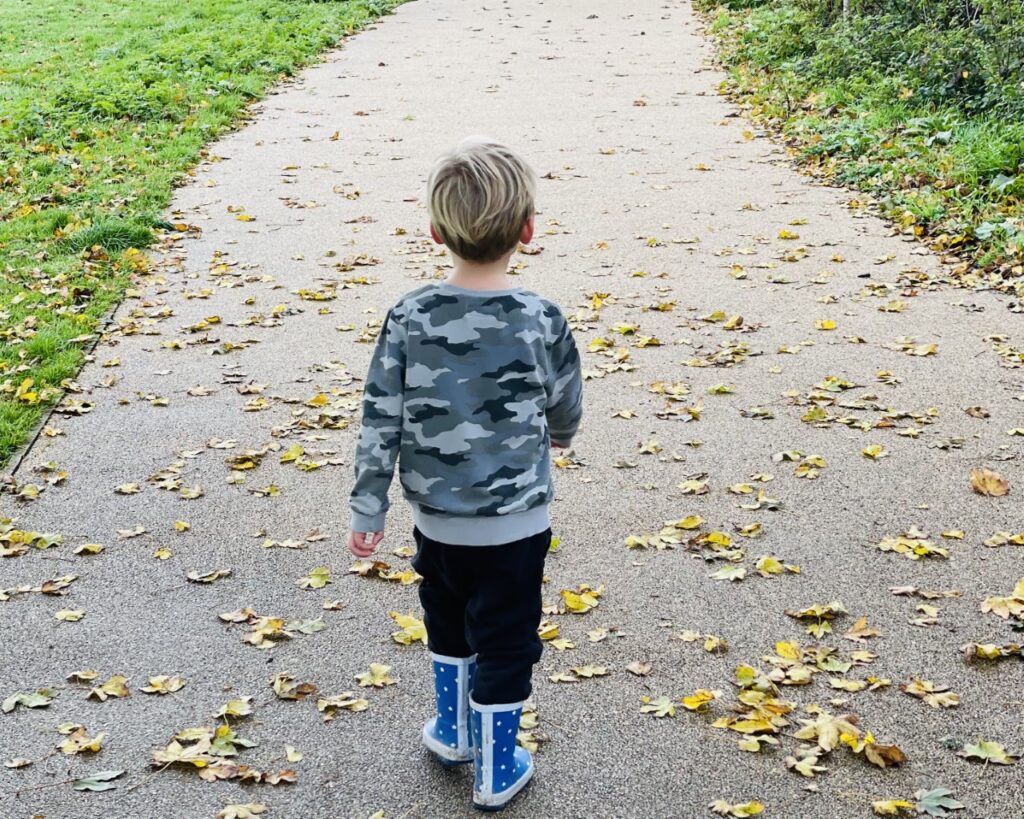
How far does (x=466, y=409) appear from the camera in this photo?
266 centimetres

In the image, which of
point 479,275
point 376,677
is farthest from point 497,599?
point 376,677

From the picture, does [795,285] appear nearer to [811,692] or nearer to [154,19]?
[811,692]

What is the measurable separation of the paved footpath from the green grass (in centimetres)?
35

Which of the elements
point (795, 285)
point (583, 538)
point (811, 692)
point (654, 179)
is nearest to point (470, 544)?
point (811, 692)

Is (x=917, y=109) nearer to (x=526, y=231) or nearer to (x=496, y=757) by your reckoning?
(x=526, y=231)

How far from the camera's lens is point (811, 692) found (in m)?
3.43

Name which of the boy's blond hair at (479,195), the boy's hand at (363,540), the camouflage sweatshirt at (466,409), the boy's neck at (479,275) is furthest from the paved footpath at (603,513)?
the boy's blond hair at (479,195)

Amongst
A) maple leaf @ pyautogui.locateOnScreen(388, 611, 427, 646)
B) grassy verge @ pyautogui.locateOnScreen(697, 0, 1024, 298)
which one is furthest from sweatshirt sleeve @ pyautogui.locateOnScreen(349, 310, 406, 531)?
grassy verge @ pyautogui.locateOnScreen(697, 0, 1024, 298)

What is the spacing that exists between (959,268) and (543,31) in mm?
13113

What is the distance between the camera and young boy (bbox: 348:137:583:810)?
2.56m

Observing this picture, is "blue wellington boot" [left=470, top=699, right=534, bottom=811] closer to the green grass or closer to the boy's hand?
the boy's hand

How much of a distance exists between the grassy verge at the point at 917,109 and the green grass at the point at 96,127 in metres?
5.68

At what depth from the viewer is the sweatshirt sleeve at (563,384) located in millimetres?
2721

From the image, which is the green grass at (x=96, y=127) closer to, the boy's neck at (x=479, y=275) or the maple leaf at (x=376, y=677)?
the maple leaf at (x=376, y=677)
